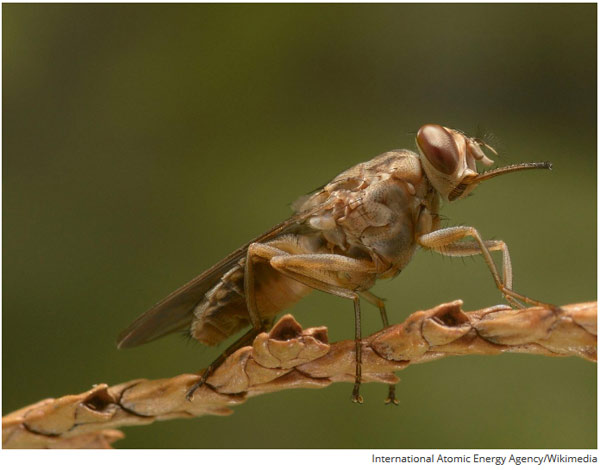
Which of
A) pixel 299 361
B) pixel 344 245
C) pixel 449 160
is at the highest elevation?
pixel 449 160

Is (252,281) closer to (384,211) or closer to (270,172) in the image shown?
(384,211)

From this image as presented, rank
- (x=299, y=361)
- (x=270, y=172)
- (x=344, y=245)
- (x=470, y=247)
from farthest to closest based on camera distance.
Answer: (x=270, y=172)
(x=344, y=245)
(x=470, y=247)
(x=299, y=361)

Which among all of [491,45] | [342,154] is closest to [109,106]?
[342,154]

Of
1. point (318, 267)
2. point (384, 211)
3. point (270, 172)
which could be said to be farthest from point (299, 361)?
point (270, 172)

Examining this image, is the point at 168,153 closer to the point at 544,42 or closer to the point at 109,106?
the point at 109,106

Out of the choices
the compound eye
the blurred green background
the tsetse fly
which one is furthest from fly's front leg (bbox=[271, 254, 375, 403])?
the blurred green background

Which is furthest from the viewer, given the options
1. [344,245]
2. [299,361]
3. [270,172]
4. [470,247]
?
[270,172]

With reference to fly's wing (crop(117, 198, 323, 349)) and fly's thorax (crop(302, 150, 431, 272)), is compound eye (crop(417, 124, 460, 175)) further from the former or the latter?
fly's wing (crop(117, 198, 323, 349))
